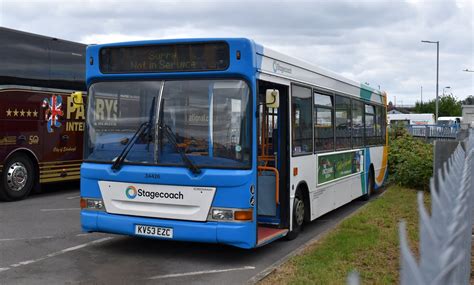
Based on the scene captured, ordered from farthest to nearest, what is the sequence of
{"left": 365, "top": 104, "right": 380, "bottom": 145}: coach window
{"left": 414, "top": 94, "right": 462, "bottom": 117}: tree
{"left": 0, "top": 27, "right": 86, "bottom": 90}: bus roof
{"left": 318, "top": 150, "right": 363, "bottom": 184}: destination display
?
1. {"left": 414, "top": 94, "right": 462, "bottom": 117}: tree
2. {"left": 365, "top": 104, "right": 380, "bottom": 145}: coach window
3. {"left": 0, "top": 27, "right": 86, "bottom": 90}: bus roof
4. {"left": 318, "top": 150, "right": 363, "bottom": 184}: destination display

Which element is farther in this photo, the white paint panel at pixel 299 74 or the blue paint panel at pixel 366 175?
the blue paint panel at pixel 366 175

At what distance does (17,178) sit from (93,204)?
572cm

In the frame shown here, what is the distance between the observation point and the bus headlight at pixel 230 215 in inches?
254

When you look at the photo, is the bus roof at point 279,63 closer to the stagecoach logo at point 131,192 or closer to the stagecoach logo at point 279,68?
the stagecoach logo at point 279,68

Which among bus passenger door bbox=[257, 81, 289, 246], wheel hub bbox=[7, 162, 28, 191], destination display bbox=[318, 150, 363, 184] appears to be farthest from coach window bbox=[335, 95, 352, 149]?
wheel hub bbox=[7, 162, 28, 191]

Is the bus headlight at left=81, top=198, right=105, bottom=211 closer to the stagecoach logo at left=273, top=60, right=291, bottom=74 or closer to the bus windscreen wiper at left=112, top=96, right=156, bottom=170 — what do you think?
the bus windscreen wiper at left=112, top=96, right=156, bottom=170

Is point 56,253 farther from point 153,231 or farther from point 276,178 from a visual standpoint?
point 276,178

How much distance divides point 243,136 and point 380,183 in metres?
9.51

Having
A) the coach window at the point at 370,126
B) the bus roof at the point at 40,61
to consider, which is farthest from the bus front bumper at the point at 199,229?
the coach window at the point at 370,126

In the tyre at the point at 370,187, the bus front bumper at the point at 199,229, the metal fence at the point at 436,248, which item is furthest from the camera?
the tyre at the point at 370,187

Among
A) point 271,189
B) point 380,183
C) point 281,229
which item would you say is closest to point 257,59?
point 271,189

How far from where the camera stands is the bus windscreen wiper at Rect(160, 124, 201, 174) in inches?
260

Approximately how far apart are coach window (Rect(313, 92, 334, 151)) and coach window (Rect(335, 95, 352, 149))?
1.43 ft

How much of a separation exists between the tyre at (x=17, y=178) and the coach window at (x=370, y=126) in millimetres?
7934
